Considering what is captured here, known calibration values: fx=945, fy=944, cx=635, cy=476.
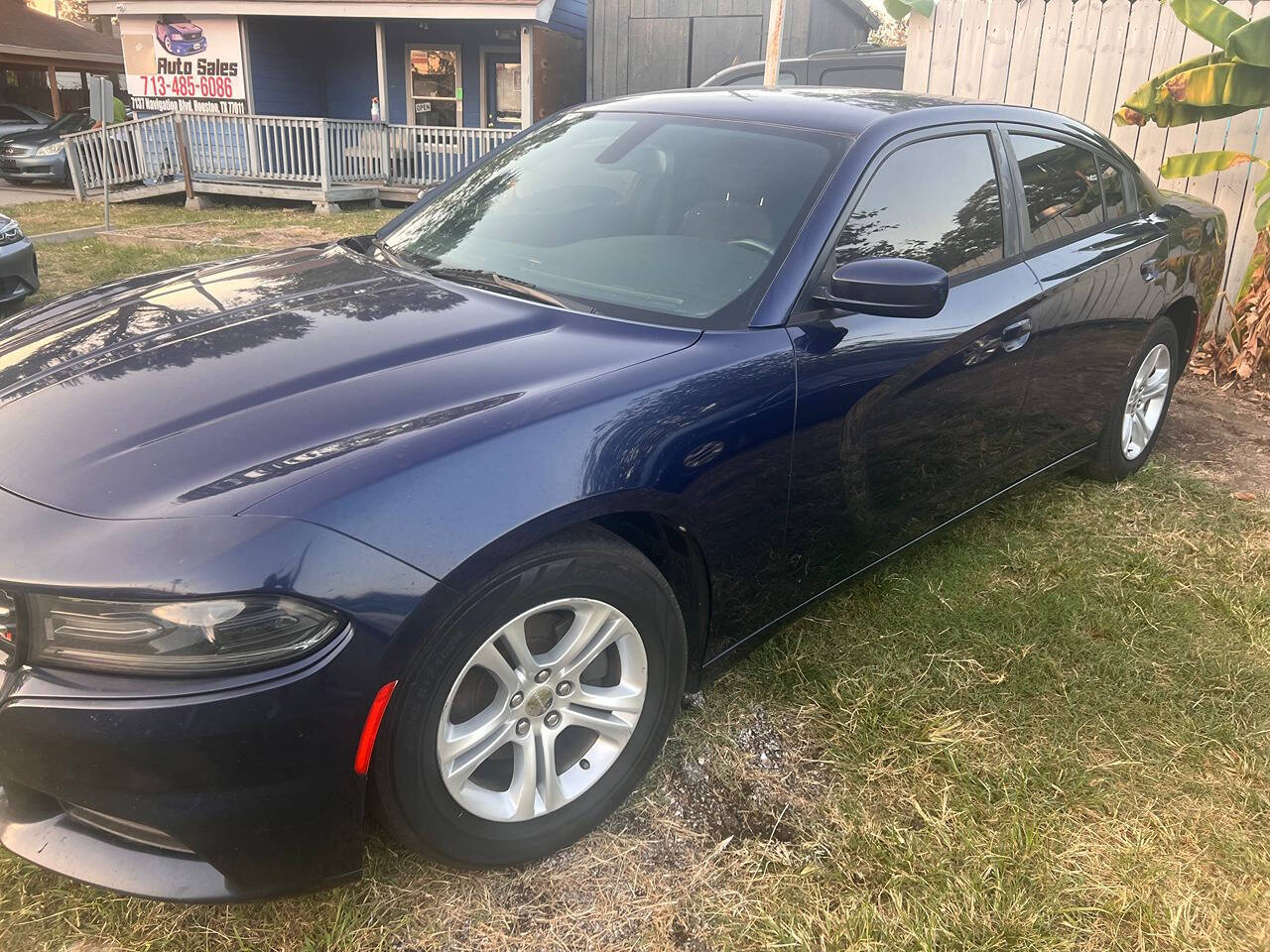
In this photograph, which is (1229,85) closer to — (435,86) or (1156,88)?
(1156,88)

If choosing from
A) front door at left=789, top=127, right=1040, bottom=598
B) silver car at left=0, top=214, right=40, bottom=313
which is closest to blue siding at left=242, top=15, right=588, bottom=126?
silver car at left=0, top=214, right=40, bottom=313

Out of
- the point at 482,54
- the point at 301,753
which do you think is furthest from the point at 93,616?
the point at 482,54

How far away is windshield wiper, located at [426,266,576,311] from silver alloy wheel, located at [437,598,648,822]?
0.87 meters

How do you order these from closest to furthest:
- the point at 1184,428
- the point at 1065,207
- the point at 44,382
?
the point at 44,382 < the point at 1065,207 < the point at 1184,428

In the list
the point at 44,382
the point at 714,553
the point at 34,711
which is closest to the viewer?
the point at 34,711

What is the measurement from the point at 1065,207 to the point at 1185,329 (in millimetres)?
1374

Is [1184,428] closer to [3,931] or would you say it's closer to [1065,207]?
[1065,207]

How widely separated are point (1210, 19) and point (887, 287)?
487 cm

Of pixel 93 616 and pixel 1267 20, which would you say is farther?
pixel 1267 20

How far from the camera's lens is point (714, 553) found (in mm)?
2287

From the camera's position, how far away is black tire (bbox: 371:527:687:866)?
1.76 m

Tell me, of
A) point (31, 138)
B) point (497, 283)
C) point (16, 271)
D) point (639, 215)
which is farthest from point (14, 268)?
point (31, 138)

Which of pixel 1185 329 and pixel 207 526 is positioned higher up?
pixel 207 526

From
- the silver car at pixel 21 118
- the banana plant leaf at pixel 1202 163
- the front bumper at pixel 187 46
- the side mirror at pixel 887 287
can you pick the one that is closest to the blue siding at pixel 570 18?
the front bumper at pixel 187 46
